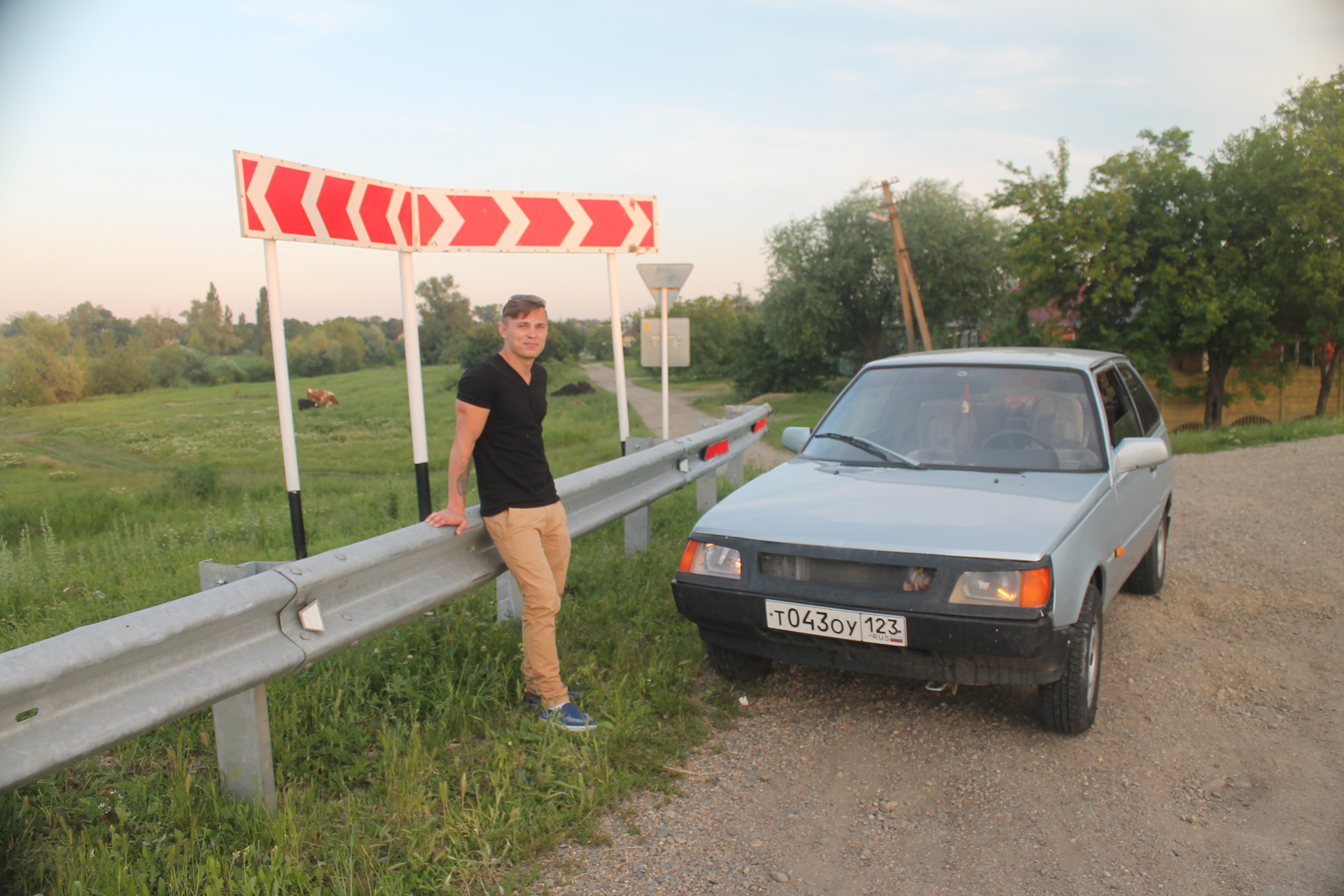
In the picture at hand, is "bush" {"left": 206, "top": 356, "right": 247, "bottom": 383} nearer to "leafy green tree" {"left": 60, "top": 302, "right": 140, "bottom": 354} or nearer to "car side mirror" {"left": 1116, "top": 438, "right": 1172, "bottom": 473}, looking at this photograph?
"leafy green tree" {"left": 60, "top": 302, "right": 140, "bottom": 354}

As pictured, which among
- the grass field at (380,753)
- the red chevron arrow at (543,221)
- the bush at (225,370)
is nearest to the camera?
the grass field at (380,753)

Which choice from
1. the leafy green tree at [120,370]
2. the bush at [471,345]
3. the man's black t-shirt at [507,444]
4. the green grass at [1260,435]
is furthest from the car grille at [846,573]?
the bush at [471,345]

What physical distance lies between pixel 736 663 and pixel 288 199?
3294mm

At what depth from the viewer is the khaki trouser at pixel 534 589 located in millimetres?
3680

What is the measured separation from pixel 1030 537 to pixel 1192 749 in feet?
3.77

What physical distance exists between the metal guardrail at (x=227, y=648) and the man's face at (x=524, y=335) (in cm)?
75

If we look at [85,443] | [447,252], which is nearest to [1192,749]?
[447,252]

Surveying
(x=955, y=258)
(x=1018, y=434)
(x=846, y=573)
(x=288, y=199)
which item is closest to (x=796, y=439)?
(x=1018, y=434)

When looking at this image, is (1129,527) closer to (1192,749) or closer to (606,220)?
(1192,749)

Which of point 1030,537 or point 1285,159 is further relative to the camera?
point 1285,159

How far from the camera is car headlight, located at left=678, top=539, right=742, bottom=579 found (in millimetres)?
3777

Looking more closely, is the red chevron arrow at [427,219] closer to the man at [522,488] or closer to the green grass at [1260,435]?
the man at [522,488]

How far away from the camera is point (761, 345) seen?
44219 mm

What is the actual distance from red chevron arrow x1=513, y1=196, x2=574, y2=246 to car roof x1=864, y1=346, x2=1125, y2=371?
2.31m
